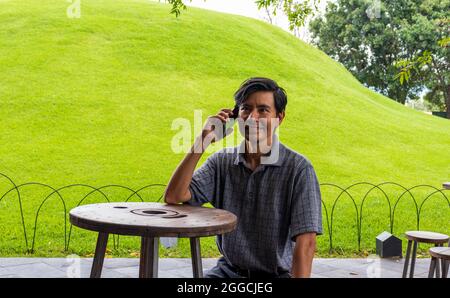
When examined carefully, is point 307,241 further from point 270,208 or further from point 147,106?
point 147,106

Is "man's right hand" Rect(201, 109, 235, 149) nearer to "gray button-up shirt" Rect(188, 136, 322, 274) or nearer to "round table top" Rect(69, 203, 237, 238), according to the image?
"gray button-up shirt" Rect(188, 136, 322, 274)

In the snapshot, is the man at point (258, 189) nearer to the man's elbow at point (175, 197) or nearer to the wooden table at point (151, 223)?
the man's elbow at point (175, 197)

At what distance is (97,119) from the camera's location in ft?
37.4

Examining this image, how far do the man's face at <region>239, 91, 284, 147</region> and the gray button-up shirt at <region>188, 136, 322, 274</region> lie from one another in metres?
0.06

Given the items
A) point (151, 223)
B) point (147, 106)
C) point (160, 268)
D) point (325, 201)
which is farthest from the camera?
point (147, 106)

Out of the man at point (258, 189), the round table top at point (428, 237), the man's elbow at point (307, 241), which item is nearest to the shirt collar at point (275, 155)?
the man at point (258, 189)

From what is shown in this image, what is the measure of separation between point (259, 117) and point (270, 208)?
418 millimetres

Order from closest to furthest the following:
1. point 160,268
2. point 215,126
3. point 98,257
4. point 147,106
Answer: point 215,126
point 98,257
point 160,268
point 147,106

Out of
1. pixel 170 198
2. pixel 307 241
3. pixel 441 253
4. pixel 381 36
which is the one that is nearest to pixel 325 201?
pixel 441 253

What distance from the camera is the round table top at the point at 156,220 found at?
216 cm

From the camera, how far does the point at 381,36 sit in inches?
1016
